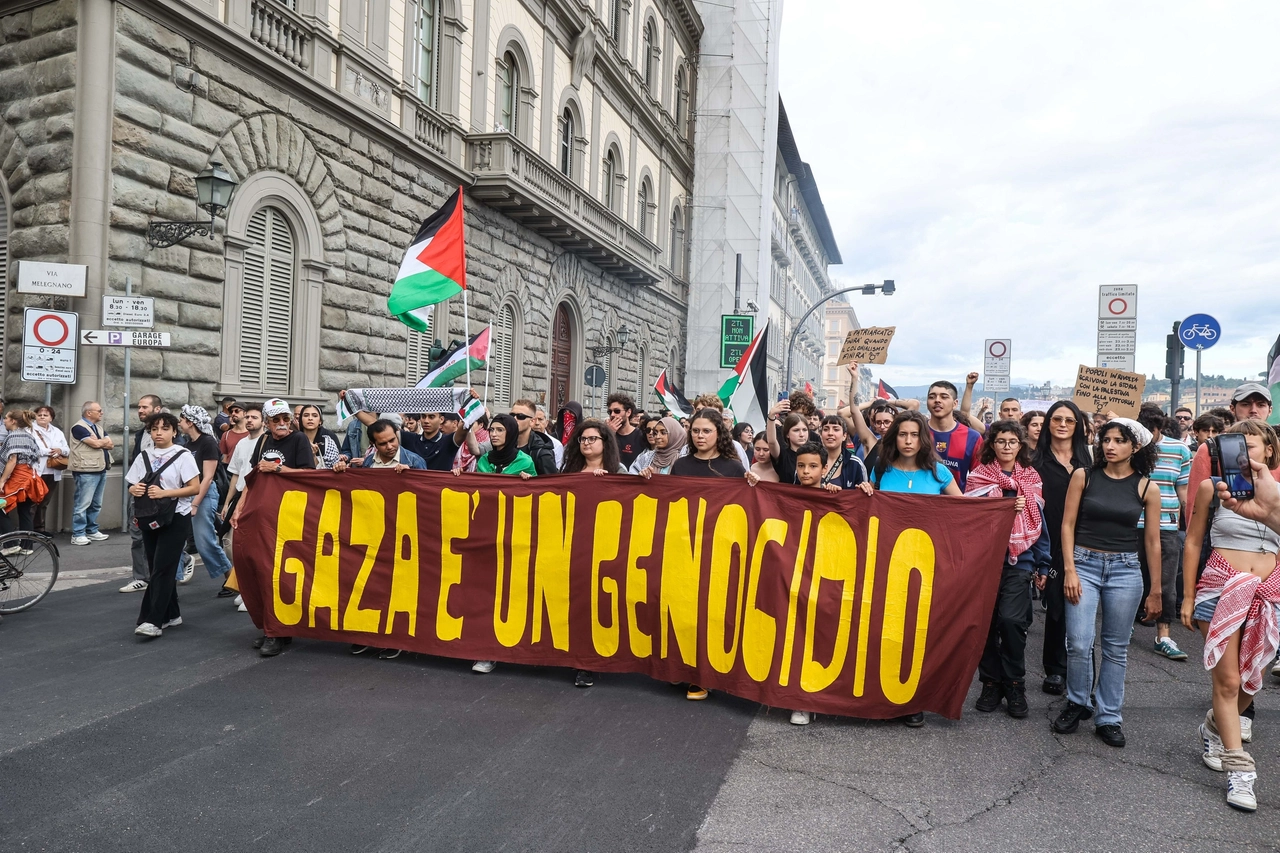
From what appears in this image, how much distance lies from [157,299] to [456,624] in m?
7.47

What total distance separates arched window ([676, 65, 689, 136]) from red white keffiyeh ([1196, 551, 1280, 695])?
107ft

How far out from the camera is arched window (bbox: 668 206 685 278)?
3550 cm

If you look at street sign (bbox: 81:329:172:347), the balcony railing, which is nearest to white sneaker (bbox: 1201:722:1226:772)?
street sign (bbox: 81:329:172:347)

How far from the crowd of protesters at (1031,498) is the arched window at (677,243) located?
90.7 feet

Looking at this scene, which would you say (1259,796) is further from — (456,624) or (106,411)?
(106,411)

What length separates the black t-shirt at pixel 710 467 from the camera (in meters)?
6.04

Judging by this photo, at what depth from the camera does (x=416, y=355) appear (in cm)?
1717

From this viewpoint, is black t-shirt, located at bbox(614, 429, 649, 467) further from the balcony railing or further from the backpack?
the balcony railing

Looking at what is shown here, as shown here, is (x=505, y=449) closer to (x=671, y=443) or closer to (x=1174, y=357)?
(x=671, y=443)

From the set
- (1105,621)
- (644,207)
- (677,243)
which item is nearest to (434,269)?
(1105,621)

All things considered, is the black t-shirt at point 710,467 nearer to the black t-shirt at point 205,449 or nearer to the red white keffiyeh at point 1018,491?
the red white keffiyeh at point 1018,491

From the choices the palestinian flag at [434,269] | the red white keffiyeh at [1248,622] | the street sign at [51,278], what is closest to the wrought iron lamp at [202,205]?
the street sign at [51,278]

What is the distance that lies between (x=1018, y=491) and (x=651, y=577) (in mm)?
2310

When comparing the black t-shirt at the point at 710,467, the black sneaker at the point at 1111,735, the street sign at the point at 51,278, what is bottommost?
the black sneaker at the point at 1111,735
